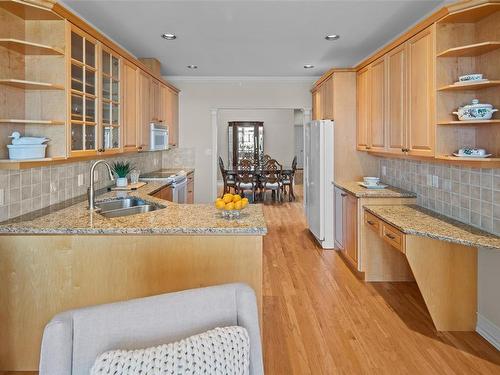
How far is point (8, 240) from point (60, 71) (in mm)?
1174

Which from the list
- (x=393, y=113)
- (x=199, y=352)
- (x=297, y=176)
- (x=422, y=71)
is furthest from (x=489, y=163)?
(x=297, y=176)

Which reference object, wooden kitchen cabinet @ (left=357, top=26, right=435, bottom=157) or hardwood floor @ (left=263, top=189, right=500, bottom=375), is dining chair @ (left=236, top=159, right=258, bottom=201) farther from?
hardwood floor @ (left=263, top=189, right=500, bottom=375)

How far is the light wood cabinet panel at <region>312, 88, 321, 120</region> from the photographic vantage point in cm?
619

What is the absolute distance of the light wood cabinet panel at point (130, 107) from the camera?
4145mm

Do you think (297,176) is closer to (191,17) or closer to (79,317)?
(191,17)

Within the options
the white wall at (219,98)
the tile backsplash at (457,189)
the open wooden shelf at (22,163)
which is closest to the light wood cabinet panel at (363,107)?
the tile backsplash at (457,189)

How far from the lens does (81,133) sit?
10.1 feet

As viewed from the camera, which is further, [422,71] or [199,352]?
[422,71]

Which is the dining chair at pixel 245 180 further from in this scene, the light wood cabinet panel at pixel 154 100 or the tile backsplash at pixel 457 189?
the tile backsplash at pixel 457 189

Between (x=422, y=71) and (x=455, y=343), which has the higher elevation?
(x=422, y=71)

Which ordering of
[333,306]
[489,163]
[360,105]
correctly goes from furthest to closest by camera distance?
1. [360,105]
2. [333,306]
3. [489,163]

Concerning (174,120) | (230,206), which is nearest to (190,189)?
(174,120)

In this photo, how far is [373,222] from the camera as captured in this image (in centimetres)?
367

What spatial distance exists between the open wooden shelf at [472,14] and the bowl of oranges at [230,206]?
1.93 metres
